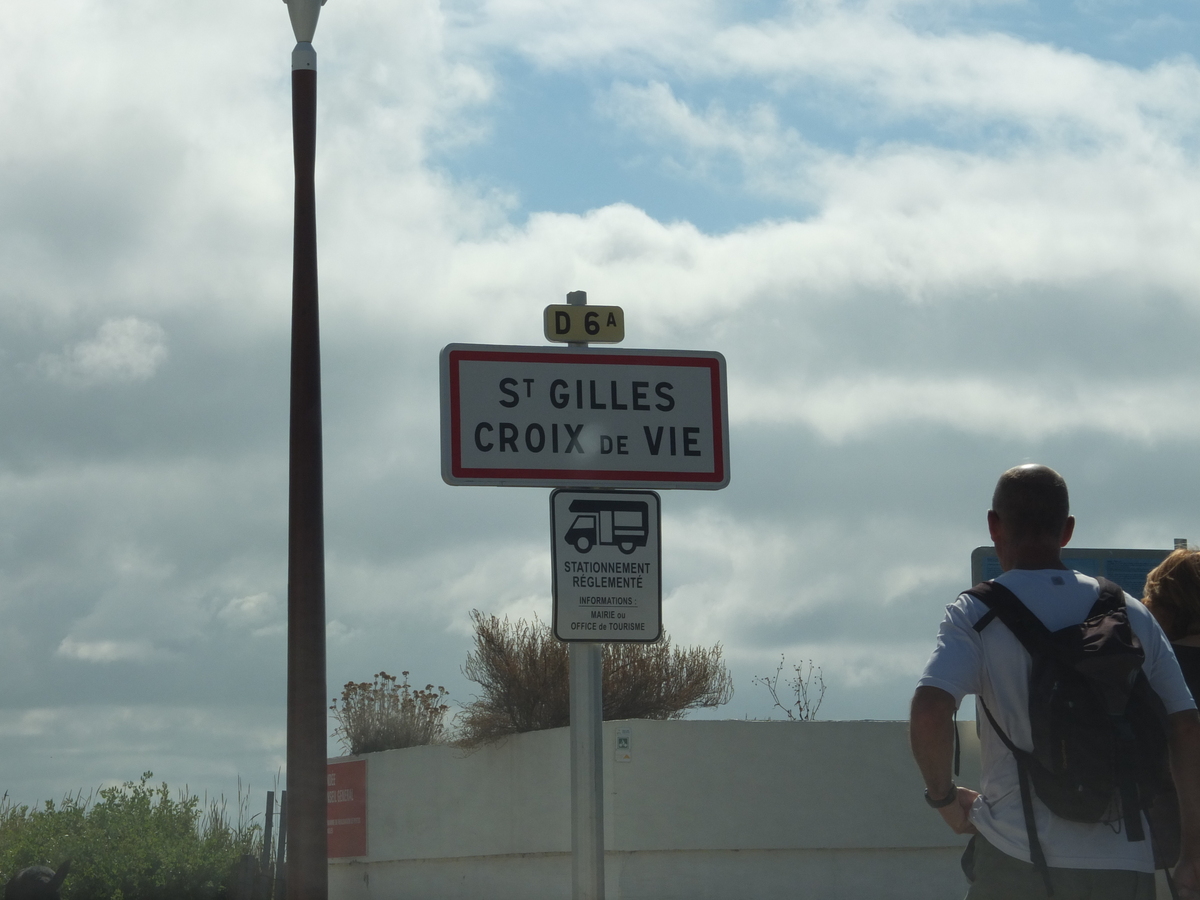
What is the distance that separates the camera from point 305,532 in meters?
8.77

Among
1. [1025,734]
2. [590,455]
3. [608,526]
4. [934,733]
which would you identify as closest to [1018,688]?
[1025,734]

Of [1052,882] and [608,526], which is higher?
[608,526]

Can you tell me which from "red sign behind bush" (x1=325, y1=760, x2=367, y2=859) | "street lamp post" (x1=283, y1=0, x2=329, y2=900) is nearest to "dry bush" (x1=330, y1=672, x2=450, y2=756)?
"red sign behind bush" (x1=325, y1=760, x2=367, y2=859)

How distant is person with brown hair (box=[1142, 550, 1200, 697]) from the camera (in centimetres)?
476

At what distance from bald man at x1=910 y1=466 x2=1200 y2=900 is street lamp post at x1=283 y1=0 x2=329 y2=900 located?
5357 millimetres

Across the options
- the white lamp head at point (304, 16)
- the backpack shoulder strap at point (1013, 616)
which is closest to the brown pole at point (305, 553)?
the white lamp head at point (304, 16)

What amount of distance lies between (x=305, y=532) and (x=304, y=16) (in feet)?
11.3

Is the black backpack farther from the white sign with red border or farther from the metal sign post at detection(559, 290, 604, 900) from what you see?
the white sign with red border

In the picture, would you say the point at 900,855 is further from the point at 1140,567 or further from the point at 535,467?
the point at 535,467

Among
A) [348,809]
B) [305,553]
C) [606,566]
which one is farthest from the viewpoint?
[348,809]

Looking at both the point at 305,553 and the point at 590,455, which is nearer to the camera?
the point at 590,455

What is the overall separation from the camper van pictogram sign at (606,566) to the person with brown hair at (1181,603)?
1940 millimetres

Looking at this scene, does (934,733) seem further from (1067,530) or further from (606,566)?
(606,566)

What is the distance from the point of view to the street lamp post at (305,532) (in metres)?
8.34
